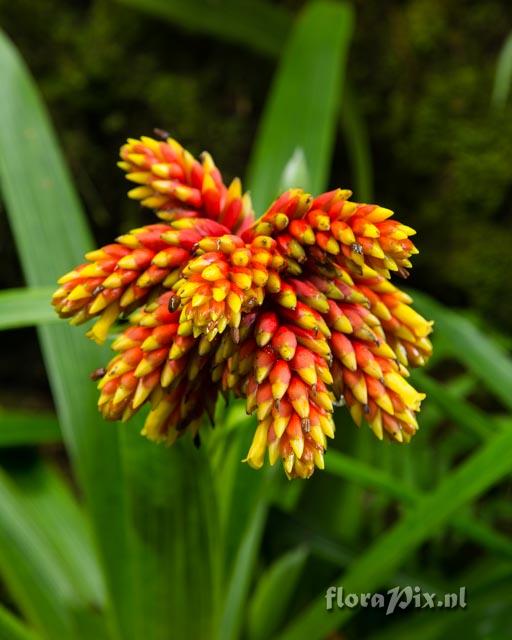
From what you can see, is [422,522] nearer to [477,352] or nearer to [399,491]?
[399,491]

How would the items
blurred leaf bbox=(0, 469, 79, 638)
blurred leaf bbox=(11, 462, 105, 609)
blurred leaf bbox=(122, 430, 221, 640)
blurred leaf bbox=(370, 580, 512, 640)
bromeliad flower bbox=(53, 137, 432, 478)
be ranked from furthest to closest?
blurred leaf bbox=(11, 462, 105, 609), blurred leaf bbox=(0, 469, 79, 638), blurred leaf bbox=(370, 580, 512, 640), blurred leaf bbox=(122, 430, 221, 640), bromeliad flower bbox=(53, 137, 432, 478)

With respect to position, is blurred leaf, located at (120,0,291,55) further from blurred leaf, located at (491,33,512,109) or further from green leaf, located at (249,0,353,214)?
blurred leaf, located at (491,33,512,109)

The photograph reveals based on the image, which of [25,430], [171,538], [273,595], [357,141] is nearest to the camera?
[171,538]

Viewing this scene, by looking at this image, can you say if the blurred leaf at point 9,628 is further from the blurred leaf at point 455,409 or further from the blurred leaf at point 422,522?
the blurred leaf at point 455,409

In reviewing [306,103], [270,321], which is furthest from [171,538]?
[306,103]

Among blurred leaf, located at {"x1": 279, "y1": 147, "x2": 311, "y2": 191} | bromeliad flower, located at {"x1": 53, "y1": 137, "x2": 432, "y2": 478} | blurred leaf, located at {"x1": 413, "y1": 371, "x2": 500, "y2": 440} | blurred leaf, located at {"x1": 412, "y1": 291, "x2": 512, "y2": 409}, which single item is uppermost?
blurred leaf, located at {"x1": 279, "y1": 147, "x2": 311, "y2": 191}

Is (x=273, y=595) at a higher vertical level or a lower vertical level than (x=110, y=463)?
lower

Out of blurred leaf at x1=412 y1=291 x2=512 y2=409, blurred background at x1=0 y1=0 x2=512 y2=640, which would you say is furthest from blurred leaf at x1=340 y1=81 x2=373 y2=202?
blurred leaf at x1=412 y1=291 x2=512 y2=409
